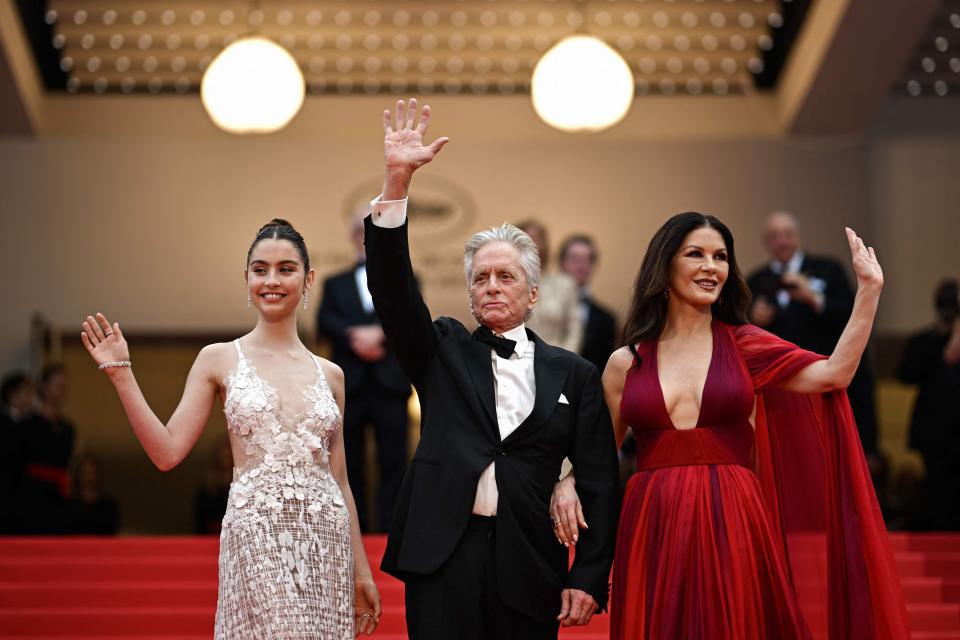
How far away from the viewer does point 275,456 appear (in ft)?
13.4

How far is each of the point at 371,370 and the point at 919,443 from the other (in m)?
2.86

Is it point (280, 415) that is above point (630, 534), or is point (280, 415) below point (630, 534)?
above

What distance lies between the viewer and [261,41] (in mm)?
8883

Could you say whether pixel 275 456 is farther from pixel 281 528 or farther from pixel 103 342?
pixel 103 342

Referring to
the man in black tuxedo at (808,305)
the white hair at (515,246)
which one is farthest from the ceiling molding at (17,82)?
the white hair at (515,246)

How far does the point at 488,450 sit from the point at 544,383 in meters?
0.27

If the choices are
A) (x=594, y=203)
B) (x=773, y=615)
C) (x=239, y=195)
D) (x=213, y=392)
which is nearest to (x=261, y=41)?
(x=239, y=195)

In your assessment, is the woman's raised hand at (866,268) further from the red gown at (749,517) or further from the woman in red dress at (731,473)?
the red gown at (749,517)

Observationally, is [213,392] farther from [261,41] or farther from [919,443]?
[261,41]

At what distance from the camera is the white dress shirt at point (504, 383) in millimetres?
3992

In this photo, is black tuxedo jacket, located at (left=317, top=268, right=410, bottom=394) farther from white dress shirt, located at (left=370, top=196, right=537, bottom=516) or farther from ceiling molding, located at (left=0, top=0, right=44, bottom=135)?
ceiling molding, located at (left=0, top=0, right=44, bottom=135)

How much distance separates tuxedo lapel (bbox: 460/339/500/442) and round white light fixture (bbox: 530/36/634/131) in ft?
16.1

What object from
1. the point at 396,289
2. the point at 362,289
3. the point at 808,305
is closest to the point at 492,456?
the point at 396,289

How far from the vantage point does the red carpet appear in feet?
19.5
